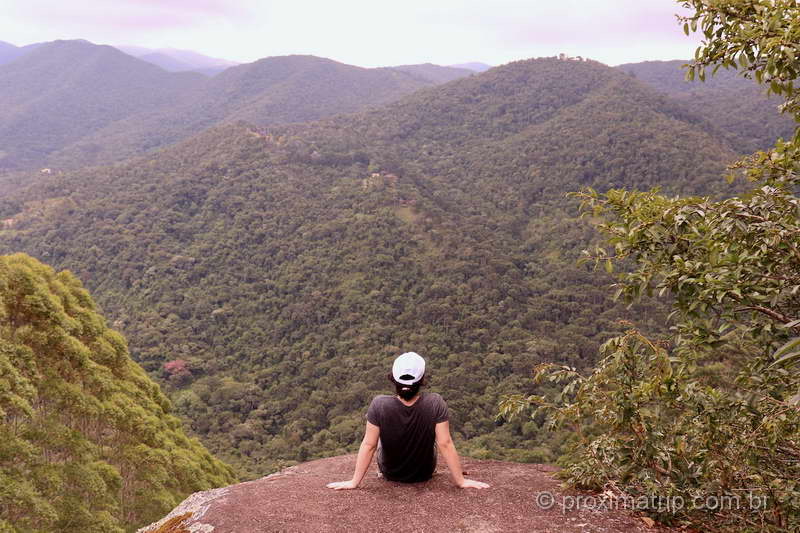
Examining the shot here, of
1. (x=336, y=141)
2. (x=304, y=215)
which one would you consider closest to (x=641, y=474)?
(x=304, y=215)

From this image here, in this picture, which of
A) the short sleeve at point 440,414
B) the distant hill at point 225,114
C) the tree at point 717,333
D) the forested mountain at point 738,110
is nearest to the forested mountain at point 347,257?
the forested mountain at point 738,110

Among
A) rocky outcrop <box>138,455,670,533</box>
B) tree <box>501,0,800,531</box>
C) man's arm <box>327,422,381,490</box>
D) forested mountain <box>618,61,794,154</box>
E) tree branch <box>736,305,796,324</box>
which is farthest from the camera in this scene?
forested mountain <box>618,61,794,154</box>

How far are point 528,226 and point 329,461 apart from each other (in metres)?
72.8

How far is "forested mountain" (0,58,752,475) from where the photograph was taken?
135 ft

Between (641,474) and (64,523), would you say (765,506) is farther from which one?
(64,523)

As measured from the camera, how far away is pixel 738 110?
108 meters

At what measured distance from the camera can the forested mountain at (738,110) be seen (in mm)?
90188

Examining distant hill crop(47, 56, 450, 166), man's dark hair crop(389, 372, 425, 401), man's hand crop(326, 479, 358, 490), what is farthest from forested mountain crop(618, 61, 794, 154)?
distant hill crop(47, 56, 450, 166)

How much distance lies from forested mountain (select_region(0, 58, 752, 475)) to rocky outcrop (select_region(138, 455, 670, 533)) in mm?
24197

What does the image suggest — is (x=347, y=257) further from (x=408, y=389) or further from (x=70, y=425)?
(x=408, y=389)

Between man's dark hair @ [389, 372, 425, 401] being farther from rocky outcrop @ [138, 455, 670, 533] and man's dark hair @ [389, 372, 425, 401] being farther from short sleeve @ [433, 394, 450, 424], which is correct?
rocky outcrop @ [138, 455, 670, 533]

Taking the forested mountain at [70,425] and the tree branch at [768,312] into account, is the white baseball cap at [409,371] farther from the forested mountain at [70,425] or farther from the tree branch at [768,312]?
the forested mountain at [70,425]

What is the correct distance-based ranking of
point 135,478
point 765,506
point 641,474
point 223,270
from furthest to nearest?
point 223,270 < point 135,478 < point 641,474 < point 765,506

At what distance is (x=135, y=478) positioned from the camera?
43.5ft
